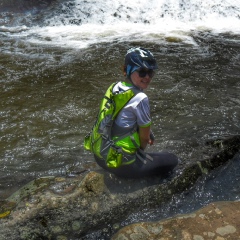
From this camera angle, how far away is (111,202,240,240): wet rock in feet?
10.7

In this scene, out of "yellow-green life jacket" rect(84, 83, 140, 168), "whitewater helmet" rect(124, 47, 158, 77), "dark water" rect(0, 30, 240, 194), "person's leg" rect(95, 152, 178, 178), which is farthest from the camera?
→ "dark water" rect(0, 30, 240, 194)

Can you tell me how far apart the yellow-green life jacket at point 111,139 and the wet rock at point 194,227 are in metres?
0.67

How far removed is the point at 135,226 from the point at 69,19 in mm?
10200

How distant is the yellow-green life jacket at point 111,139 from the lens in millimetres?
3213

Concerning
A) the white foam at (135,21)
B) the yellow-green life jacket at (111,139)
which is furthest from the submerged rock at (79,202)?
the white foam at (135,21)

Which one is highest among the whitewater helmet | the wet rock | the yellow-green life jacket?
the whitewater helmet

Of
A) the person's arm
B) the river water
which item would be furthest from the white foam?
the person's arm

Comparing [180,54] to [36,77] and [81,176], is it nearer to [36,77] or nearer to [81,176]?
[36,77]

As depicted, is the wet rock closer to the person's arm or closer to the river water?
the river water

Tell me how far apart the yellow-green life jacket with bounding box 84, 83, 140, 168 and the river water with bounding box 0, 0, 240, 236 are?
799mm

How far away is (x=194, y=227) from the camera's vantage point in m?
3.38

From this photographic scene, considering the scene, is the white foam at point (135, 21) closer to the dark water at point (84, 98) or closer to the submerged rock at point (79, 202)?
the dark water at point (84, 98)

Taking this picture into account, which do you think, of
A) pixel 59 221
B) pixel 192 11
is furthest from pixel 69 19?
pixel 59 221

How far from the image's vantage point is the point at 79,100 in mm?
6434
